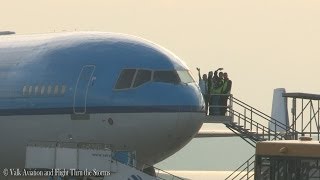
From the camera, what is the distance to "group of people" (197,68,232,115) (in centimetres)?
4875

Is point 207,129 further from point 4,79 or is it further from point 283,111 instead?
point 4,79

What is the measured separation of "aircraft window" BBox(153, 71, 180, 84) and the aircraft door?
2.18 m

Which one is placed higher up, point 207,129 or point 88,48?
point 88,48

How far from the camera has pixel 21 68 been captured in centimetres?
4753

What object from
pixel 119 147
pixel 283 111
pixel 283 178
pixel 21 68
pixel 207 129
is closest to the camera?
pixel 283 178

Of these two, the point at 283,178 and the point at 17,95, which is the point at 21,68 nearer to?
the point at 17,95

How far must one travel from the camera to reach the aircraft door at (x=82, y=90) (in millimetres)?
44562

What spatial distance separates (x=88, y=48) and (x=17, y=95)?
330 centimetres

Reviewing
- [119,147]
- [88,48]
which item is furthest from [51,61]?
[119,147]

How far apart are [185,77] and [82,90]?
143 inches

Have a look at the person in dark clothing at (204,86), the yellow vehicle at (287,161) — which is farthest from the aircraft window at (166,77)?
the yellow vehicle at (287,161)

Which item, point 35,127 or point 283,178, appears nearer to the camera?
point 283,178

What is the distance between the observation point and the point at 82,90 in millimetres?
44688

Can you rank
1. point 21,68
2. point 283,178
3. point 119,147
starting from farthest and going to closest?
point 21,68
point 119,147
point 283,178
